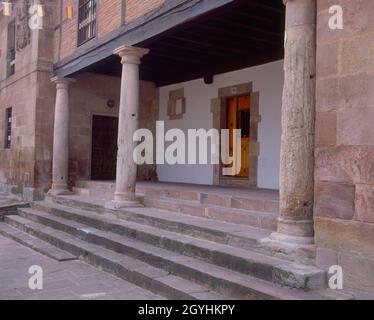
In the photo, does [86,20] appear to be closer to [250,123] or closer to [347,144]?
[250,123]

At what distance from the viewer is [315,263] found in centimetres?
371

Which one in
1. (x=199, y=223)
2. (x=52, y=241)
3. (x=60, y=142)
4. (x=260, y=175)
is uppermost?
(x=60, y=142)

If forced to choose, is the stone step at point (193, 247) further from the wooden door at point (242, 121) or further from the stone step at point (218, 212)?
the wooden door at point (242, 121)

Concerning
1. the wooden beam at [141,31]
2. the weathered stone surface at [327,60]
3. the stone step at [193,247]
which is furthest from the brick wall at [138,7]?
the weathered stone surface at [327,60]

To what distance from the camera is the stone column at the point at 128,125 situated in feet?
23.1

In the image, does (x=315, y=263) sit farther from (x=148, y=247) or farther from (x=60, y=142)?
(x=60, y=142)

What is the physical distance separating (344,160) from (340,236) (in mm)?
606

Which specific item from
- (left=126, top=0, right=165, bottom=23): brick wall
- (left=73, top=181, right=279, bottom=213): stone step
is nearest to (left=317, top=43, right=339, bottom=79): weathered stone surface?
(left=73, top=181, right=279, bottom=213): stone step

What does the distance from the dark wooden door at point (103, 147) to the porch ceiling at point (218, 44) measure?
3.90 ft

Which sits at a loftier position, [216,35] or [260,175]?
[216,35]

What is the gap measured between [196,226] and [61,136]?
541 centimetres

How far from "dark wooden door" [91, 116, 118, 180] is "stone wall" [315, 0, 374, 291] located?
7429 millimetres

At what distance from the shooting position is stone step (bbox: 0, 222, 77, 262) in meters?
6.11
